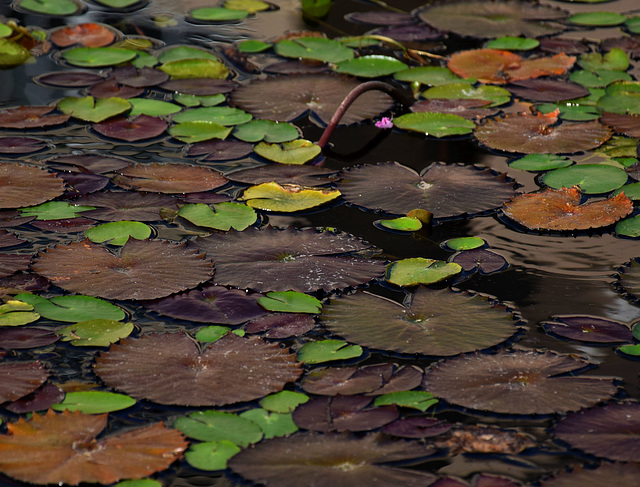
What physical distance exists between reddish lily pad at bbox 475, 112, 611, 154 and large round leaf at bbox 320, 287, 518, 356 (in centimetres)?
96

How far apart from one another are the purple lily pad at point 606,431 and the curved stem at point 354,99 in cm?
143

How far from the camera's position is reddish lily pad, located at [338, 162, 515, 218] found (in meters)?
2.49

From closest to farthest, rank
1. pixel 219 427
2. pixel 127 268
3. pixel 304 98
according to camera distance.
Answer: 1. pixel 219 427
2. pixel 127 268
3. pixel 304 98

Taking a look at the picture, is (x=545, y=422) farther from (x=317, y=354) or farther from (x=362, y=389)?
(x=317, y=354)

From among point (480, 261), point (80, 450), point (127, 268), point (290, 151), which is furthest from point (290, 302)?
point (290, 151)

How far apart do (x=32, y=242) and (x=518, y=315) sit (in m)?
1.26

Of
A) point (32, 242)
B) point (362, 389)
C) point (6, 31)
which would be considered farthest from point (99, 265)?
point (6, 31)

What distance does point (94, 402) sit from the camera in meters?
1.69

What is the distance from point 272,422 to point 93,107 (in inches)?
69.9

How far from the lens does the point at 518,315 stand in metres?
2.02

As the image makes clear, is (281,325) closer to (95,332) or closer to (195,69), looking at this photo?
(95,332)

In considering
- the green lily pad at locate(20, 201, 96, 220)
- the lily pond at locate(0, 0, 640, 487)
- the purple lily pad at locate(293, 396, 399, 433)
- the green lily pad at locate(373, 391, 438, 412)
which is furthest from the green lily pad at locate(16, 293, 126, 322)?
the green lily pad at locate(373, 391, 438, 412)

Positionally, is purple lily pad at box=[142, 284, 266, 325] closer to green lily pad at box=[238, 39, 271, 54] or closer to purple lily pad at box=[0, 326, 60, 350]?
purple lily pad at box=[0, 326, 60, 350]

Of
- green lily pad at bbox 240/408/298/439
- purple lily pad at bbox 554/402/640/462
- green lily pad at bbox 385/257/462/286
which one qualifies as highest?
green lily pad at bbox 385/257/462/286
